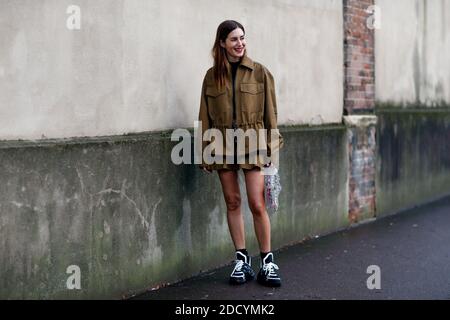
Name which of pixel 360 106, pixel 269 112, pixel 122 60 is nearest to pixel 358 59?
pixel 360 106

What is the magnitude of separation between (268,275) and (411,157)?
4568 mm

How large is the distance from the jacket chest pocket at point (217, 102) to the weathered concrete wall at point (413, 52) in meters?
3.86

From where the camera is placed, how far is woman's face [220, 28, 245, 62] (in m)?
5.22

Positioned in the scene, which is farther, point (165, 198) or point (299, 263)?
point (299, 263)

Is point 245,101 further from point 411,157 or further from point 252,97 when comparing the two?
point 411,157

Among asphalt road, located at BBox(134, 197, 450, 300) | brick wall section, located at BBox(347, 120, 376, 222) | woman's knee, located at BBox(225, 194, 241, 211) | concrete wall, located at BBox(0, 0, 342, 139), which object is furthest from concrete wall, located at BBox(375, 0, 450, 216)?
woman's knee, located at BBox(225, 194, 241, 211)

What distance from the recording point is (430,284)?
5523mm

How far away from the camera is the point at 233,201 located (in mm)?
5453

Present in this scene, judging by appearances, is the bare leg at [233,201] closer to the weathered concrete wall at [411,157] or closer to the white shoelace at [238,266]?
the white shoelace at [238,266]

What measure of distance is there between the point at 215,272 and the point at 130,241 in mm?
984
